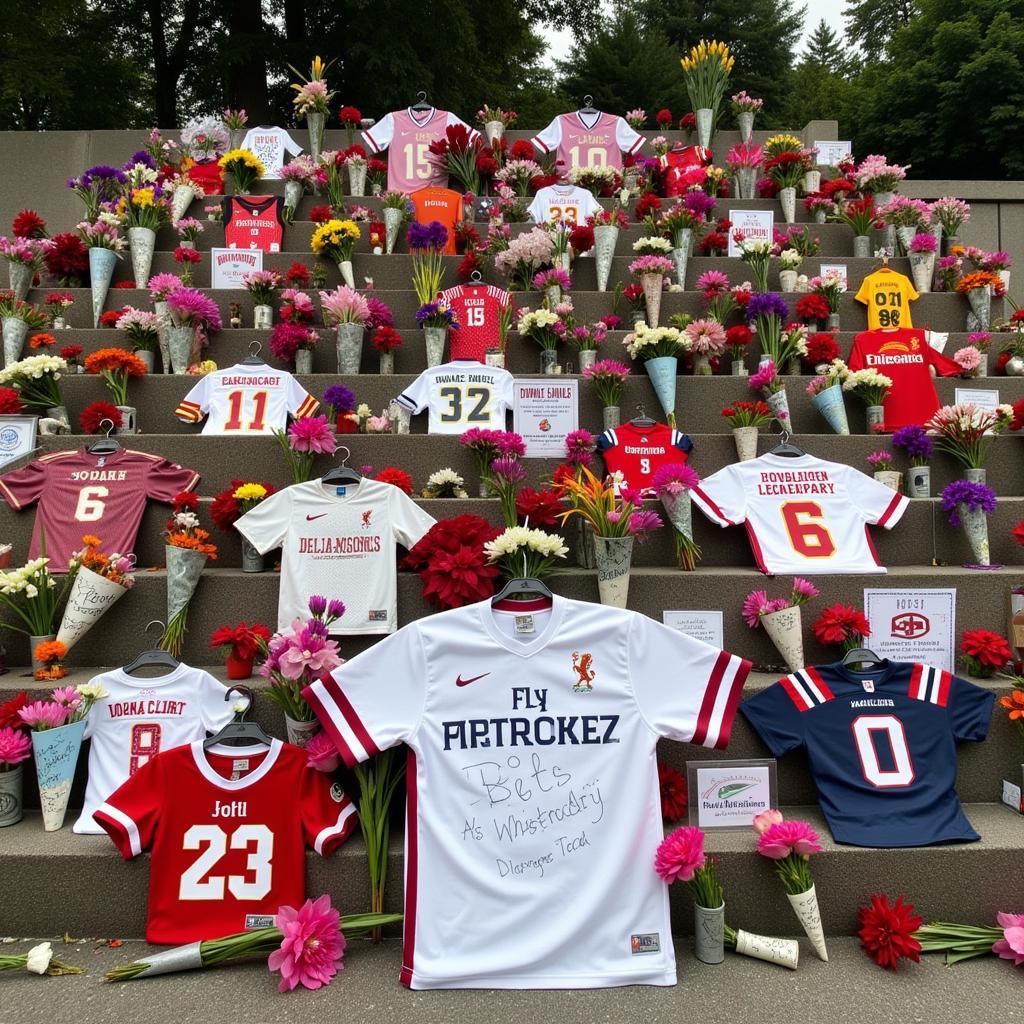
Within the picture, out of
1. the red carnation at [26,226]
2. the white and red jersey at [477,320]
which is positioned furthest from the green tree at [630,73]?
the white and red jersey at [477,320]

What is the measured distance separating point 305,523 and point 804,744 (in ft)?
6.08

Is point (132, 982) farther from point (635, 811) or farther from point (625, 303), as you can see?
point (625, 303)

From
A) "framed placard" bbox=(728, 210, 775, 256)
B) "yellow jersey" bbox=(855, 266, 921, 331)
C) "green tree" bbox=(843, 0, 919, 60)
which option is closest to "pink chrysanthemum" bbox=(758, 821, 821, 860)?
"yellow jersey" bbox=(855, 266, 921, 331)

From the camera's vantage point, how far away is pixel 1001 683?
2.57 metres

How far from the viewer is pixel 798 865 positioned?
6.81 feet

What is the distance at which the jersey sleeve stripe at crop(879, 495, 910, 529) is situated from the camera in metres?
3.08

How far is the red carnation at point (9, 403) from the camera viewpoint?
3422 mm

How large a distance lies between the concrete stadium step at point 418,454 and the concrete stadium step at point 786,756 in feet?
3.66

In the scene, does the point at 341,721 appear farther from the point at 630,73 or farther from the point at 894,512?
the point at 630,73

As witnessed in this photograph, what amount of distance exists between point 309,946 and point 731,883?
3.79 ft

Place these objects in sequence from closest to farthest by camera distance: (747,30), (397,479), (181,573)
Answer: (181,573) → (397,479) → (747,30)

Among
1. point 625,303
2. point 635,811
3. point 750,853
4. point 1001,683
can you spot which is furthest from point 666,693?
point 625,303

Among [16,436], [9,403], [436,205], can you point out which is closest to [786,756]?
[16,436]

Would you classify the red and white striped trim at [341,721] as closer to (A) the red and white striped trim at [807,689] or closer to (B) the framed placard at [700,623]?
(B) the framed placard at [700,623]
